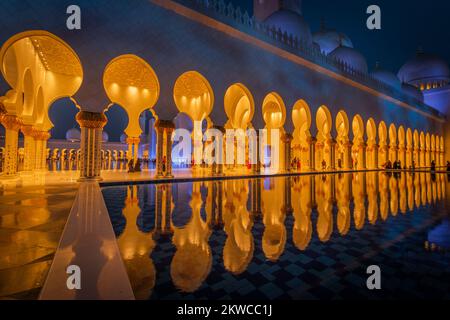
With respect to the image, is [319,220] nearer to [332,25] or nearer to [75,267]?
[75,267]

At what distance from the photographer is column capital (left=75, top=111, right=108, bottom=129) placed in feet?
22.0

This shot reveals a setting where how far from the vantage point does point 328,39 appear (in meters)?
19.3

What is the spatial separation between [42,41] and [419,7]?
27.0m

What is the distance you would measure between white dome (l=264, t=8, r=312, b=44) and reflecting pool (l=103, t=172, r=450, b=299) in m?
12.9

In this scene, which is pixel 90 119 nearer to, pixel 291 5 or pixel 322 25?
pixel 291 5

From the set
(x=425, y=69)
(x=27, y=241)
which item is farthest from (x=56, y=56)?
(x=425, y=69)

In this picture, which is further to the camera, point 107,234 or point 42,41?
point 42,41

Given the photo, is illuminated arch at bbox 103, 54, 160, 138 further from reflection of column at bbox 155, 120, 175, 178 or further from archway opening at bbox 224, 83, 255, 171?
archway opening at bbox 224, 83, 255, 171

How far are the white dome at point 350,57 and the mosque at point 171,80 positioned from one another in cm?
9

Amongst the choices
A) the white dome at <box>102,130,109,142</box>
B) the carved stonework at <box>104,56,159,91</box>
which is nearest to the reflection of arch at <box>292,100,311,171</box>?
the carved stonework at <box>104,56,159,91</box>

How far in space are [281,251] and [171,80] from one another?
715 centimetres
